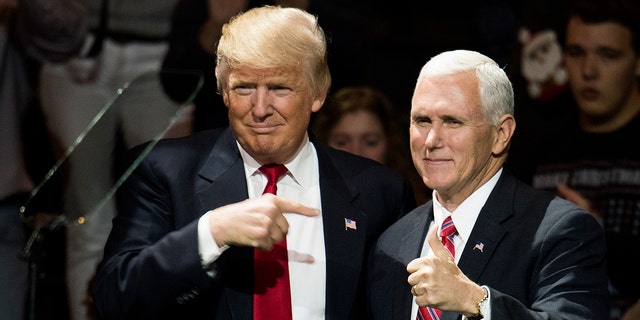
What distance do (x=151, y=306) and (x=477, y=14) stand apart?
9.54 feet

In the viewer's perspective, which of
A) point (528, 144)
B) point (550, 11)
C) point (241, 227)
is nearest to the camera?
point (241, 227)

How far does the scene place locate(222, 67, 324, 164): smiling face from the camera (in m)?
2.62

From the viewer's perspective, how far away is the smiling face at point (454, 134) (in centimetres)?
256

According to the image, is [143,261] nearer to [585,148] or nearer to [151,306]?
[151,306]

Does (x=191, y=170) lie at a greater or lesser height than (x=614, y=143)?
greater

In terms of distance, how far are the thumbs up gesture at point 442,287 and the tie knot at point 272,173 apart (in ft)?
1.87

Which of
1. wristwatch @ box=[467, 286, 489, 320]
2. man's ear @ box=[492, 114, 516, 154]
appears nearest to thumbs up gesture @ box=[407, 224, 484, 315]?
wristwatch @ box=[467, 286, 489, 320]

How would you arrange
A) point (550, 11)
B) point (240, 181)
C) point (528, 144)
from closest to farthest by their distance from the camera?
point (240, 181) < point (528, 144) < point (550, 11)

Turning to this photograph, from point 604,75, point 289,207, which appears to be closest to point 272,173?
point 289,207

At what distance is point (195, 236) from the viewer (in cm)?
247

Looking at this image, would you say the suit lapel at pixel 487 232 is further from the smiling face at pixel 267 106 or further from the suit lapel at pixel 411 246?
the smiling face at pixel 267 106

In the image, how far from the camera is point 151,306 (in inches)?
99.3

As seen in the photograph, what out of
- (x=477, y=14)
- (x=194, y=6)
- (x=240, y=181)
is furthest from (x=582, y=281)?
(x=477, y=14)

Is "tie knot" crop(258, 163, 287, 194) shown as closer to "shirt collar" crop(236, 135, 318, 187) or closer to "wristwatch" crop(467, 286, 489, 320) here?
"shirt collar" crop(236, 135, 318, 187)
